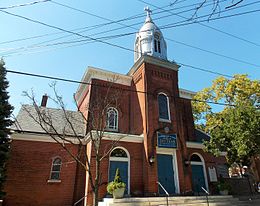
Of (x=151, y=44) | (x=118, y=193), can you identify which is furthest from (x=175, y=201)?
(x=151, y=44)

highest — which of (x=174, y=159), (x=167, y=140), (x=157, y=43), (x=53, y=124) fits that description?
(x=157, y=43)

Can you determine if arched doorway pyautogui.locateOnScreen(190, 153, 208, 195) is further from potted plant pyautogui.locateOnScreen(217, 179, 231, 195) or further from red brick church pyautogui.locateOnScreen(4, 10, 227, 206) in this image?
potted plant pyautogui.locateOnScreen(217, 179, 231, 195)

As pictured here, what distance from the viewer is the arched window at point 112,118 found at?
15.7 metres

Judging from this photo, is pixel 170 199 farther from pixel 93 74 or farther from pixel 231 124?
pixel 93 74

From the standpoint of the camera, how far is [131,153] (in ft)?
42.5

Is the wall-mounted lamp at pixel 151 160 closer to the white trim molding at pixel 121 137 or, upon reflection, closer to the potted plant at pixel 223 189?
the white trim molding at pixel 121 137

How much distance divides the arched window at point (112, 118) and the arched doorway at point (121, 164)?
306 centimetres

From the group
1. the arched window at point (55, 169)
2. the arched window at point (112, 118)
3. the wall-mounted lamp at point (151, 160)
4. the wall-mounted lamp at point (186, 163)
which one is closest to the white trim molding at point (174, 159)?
the wall-mounted lamp at point (186, 163)

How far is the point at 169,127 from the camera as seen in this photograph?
1420 cm

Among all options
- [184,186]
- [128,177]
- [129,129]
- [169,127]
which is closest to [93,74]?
[129,129]

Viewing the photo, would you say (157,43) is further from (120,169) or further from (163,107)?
(120,169)

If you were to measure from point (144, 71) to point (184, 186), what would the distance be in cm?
828

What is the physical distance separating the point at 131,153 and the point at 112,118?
155 inches

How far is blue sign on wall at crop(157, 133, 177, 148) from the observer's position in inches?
527
